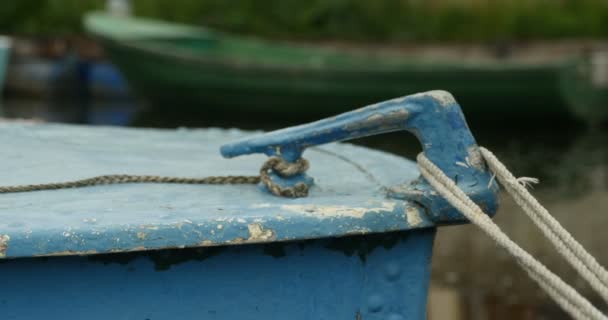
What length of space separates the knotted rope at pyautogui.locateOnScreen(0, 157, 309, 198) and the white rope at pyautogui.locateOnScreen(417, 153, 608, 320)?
26cm

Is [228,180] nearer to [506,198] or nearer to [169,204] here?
[169,204]

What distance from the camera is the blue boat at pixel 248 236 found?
1.62 m

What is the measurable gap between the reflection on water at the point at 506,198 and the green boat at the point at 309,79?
25 centimetres

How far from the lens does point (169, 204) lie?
1.75 metres

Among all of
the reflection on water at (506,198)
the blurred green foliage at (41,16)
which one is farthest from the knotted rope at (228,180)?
the blurred green foliage at (41,16)

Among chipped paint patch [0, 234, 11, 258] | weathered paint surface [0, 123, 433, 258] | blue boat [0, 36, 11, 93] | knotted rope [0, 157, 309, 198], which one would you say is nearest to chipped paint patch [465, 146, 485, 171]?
weathered paint surface [0, 123, 433, 258]

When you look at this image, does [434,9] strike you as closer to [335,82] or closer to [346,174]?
[335,82]

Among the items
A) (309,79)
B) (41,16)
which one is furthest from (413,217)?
(41,16)

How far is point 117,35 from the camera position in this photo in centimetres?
1163

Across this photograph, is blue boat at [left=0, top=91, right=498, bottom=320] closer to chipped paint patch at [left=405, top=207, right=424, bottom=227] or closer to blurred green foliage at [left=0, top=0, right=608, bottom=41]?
chipped paint patch at [left=405, top=207, right=424, bottom=227]

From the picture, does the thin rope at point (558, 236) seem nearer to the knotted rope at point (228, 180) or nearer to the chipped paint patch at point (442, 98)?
the chipped paint patch at point (442, 98)

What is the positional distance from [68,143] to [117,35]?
9571mm

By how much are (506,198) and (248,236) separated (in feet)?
17.8

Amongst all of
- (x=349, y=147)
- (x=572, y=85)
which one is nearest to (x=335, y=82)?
(x=572, y=85)
